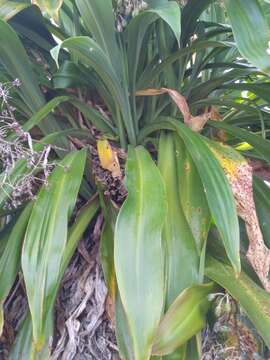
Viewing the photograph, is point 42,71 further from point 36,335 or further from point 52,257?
point 36,335

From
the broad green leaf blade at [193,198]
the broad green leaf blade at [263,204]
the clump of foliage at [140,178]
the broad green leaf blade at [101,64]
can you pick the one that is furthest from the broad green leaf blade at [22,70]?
the broad green leaf blade at [263,204]

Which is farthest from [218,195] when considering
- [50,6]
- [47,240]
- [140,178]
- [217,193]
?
[50,6]

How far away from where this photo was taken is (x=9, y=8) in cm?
75

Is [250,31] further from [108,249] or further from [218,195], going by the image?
[108,249]

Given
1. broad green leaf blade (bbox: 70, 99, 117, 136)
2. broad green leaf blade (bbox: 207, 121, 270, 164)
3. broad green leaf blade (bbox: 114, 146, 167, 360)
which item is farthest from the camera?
broad green leaf blade (bbox: 70, 99, 117, 136)

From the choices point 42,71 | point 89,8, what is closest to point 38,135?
point 42,71

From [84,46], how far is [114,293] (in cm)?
35

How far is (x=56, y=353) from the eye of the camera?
0.70 metres

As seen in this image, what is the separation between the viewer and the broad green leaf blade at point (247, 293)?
592 millimetres

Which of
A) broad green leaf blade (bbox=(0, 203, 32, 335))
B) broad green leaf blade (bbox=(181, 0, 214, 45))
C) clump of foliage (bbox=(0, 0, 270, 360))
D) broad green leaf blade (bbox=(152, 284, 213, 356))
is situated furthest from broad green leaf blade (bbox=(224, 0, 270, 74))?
broad green leaf blade (bbox=(0, 203, 32, 335))

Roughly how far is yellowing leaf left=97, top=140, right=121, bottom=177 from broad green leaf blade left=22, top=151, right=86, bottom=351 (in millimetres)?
39

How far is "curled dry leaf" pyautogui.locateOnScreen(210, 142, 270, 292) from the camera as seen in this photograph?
0.65 metres

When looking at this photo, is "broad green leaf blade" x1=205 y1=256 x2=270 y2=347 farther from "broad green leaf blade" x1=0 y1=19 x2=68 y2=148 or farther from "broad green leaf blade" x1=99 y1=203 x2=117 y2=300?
"broad green leaf blade" x1=0 y1=19 x2=68 y2=148

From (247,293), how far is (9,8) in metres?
0.55
